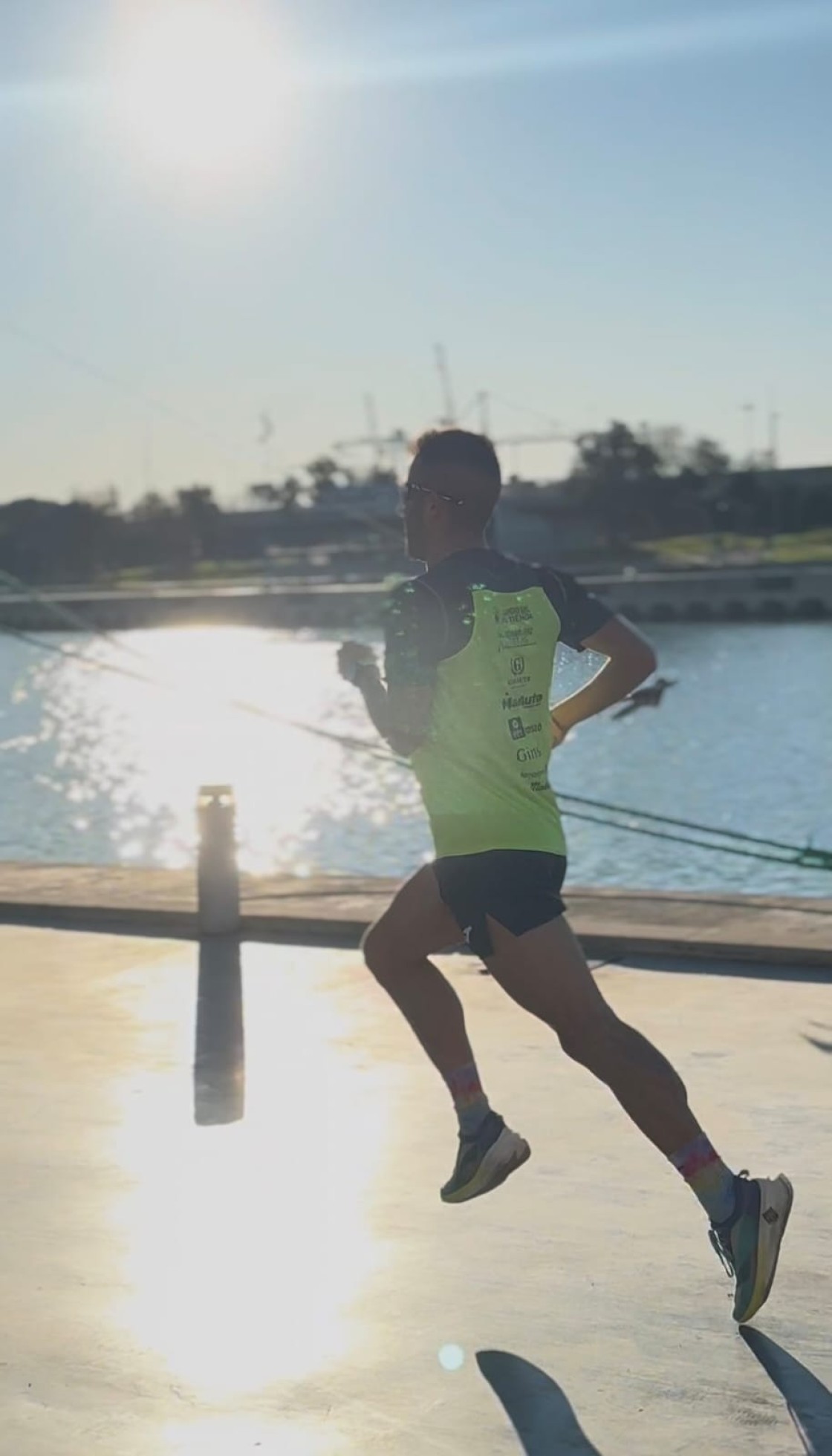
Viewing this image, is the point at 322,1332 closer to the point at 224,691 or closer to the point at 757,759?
the point at 757,759

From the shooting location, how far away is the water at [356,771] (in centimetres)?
2828

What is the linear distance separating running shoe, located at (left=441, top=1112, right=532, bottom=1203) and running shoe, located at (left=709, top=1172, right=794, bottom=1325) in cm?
52

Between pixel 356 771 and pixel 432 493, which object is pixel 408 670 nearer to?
pixel 432 493

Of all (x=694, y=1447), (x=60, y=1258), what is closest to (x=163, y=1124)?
(x=60, y=1258)

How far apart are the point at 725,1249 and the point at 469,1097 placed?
68 cm

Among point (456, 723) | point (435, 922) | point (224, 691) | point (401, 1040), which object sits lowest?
point (224, 691)

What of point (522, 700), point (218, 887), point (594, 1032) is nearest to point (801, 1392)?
point (594, 1032)

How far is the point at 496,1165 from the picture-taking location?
15.0 ft

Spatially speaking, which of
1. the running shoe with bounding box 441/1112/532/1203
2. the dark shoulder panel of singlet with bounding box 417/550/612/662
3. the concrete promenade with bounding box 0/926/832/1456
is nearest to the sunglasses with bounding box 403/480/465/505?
the dark shoulder panel of singlet with bounding box 417/550/612/662

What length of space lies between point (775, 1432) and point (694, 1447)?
0.48ft

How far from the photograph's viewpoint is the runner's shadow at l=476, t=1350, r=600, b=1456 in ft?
11.7

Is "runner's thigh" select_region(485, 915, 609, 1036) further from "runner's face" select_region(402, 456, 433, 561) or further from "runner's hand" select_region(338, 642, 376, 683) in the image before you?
"runner's face" select_region(402, 456, 433, 561)

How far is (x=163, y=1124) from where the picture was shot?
563 centimetres

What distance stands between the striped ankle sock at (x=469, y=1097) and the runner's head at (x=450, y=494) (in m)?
1.10
